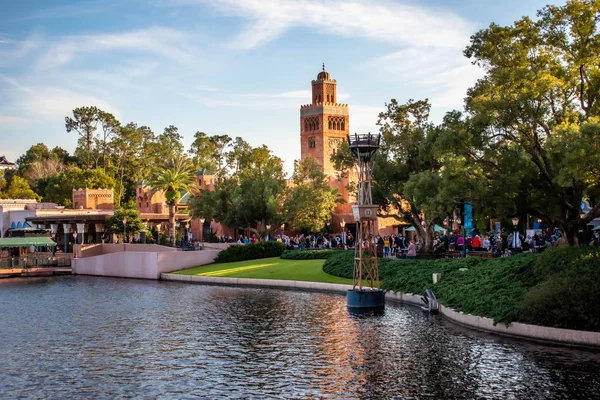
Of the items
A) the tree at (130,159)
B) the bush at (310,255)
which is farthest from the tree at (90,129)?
the bush at (310,255)

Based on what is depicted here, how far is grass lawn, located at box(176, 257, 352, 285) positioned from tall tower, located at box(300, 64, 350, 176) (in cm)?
7415

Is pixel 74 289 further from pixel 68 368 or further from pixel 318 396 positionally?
pixel 318 396

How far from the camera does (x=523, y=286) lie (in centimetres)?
2325

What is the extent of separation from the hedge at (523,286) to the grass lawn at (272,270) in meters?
5.07

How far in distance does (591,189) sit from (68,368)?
20184 millimetres

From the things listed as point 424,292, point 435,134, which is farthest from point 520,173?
point 435,134

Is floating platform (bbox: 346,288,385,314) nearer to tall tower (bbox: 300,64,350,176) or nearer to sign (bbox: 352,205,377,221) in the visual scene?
sign (bbox: 352,205,377,221)

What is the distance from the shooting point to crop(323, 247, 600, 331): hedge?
19688 millimetres

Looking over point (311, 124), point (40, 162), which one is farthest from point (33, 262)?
point (311, 124)

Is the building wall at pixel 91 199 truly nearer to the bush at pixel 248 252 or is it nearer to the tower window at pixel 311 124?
the bush at pixel 248 252

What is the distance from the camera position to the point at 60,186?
3504 inches

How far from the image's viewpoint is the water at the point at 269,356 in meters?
15.7

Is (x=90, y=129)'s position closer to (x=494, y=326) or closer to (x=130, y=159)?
(x=130, y=159)

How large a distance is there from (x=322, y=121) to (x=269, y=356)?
336 feet
